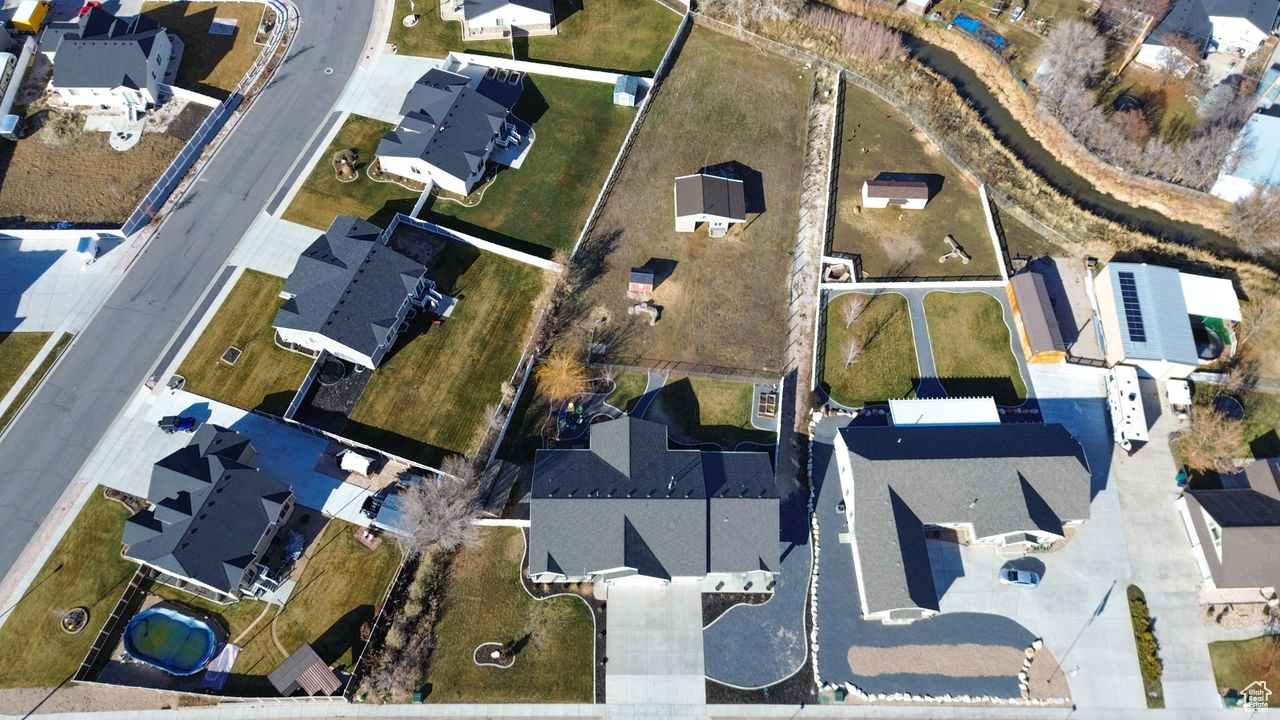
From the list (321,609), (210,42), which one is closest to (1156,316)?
(321,609)

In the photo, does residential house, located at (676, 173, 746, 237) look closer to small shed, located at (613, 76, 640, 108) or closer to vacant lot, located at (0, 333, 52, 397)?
small shed, located at (613, 76, 640, 108)

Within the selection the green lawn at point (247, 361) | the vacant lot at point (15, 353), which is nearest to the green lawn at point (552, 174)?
the green lawn at point (247, 361)

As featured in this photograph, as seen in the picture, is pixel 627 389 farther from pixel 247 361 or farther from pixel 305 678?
pixel 247 361

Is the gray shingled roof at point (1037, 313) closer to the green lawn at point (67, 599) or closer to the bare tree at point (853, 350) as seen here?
the bare tree at point (853, 350)

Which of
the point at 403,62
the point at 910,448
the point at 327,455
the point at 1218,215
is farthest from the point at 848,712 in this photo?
the point at 403,62

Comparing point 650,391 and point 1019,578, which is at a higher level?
point 650,391
